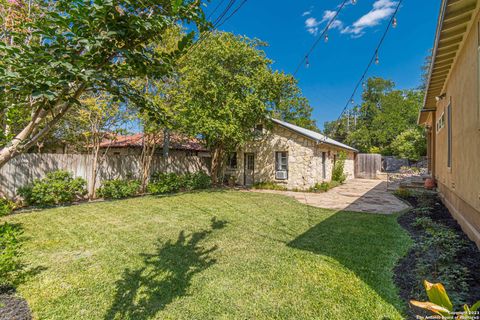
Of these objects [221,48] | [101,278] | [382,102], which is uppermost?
[382,102]

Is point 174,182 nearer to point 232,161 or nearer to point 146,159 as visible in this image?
point 146,159

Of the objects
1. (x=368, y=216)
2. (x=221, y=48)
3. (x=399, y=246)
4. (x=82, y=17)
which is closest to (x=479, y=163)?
(x=399, y=246)

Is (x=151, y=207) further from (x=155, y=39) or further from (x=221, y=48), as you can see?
(x=221, y=48)

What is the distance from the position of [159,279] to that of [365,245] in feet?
12.7

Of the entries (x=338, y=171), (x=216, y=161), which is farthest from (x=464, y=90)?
(x=338, y=171)

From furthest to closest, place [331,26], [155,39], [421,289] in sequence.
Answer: [331,26]
[421,289]
[155,39]

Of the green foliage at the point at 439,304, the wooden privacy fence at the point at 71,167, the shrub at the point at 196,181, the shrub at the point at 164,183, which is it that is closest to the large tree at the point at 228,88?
the shrub at the point at 196,181

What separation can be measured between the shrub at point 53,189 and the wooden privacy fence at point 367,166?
21976 millimetres

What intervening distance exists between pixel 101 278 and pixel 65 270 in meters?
0.73

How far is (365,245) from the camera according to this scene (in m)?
5.01

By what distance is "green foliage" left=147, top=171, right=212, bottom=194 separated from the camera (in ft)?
39.6

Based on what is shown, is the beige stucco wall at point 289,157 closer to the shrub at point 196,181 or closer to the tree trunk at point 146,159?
the shrub at point 196,181

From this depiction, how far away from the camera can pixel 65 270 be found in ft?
12.7

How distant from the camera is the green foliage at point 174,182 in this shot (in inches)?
475
